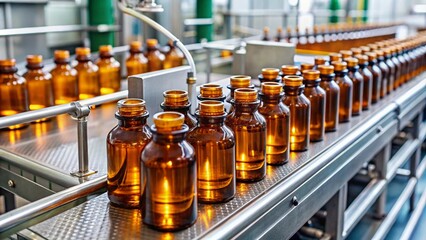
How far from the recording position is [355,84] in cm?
160

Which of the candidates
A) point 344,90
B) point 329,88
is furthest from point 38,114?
point 344,90

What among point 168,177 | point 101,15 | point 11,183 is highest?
point 101,15

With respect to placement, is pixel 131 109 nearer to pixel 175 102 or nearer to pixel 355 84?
pixel 175 102

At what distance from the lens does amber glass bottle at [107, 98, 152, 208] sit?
909 mm

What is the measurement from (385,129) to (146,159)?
1.22 meters

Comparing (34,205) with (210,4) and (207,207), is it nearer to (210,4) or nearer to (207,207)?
(207,207)

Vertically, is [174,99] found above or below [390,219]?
above

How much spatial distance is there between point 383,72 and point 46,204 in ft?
4.69

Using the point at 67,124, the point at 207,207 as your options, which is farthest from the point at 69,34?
the point at 207,207

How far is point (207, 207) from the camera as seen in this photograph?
959mm

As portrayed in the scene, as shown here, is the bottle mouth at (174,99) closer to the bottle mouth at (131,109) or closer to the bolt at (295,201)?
the bottle mouth at (131,109)

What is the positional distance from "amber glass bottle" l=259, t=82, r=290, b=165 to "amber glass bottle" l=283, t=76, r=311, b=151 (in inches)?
3.0

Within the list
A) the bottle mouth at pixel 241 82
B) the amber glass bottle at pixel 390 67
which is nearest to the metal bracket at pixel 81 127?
the bottle mouth at pixel 241 82

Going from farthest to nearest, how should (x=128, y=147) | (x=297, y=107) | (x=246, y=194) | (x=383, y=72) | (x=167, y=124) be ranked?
(x=383, y=72), (x=297, y=107), (x=246, y=194), (x=128, y=147), (x=167, y=124)
